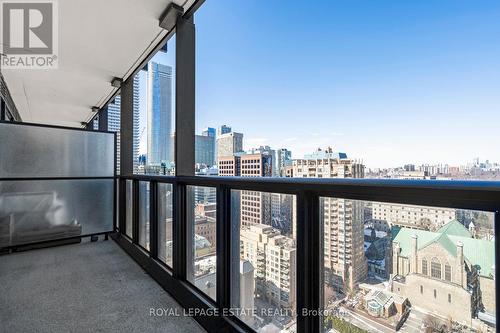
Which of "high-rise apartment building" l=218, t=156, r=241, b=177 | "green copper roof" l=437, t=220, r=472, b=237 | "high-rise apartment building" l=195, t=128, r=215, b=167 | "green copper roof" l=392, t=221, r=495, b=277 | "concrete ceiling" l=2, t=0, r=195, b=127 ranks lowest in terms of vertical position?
"green copper roof" l=392, t=221, r=495, b=277

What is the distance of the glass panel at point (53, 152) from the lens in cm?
334

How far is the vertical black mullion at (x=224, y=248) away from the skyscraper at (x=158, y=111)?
52.5 inches

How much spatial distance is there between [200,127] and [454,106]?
2022 mm

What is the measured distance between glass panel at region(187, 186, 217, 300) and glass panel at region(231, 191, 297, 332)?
0.26m

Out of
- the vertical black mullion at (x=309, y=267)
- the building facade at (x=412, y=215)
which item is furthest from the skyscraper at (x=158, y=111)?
the building facade at (x=412, y=215)

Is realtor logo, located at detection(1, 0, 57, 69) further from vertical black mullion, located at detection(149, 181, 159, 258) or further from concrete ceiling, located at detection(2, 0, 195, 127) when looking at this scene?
vertical black mullion, located at detection(149, 181, 159, 258)

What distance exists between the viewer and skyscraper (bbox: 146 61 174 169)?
10.1 feet

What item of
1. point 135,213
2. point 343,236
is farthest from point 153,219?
point 343,236

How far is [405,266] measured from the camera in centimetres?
94

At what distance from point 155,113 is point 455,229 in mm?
3544

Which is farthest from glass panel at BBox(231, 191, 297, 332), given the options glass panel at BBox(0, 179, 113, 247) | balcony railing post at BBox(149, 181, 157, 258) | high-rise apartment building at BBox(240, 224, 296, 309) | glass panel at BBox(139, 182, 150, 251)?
glass panel at BBox(0, 179, 113, 247)

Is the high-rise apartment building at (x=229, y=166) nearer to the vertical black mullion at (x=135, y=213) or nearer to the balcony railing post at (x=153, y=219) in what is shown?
the balcony railing post at (x=153, y=219)

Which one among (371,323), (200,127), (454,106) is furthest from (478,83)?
(200,127)

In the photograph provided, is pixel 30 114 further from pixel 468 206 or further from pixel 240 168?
pixel 468 206
